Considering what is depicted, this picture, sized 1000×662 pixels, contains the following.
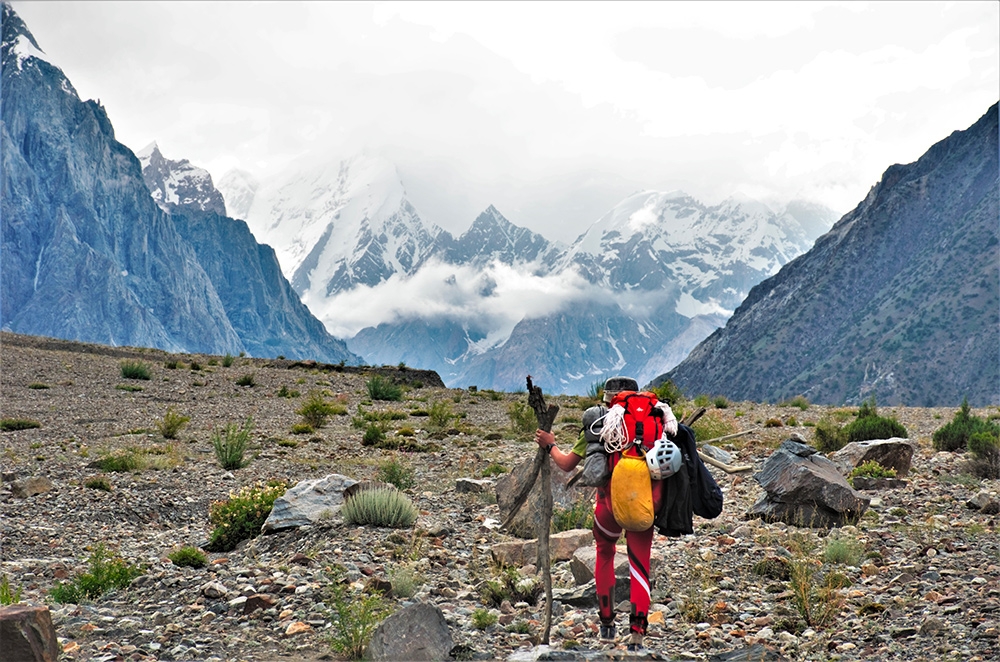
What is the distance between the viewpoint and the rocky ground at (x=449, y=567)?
8.00 meters

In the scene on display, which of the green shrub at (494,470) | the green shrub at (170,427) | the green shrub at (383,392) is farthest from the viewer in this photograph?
the green shrub at (383,392)

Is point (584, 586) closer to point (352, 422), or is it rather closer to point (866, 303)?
point (352, 422)

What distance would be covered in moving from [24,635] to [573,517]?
8319mm

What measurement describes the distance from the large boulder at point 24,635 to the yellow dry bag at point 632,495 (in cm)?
558

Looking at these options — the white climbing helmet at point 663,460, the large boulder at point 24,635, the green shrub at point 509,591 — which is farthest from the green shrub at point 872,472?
the large boulder at point 24,635

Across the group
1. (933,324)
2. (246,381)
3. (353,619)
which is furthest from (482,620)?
(933,324)

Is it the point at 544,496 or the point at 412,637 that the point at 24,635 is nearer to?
the point at 412,637

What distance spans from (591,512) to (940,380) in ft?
522

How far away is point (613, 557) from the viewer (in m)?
7.46

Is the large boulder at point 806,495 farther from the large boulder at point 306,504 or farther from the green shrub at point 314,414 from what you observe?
the green shrub at point 314,414

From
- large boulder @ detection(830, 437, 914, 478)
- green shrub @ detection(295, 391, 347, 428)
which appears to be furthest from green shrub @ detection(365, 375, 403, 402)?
large boulder @ detection(830, 437, 914, 478)

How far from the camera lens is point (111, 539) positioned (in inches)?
496

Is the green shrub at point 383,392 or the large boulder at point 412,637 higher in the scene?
the green shrub at point 383,392

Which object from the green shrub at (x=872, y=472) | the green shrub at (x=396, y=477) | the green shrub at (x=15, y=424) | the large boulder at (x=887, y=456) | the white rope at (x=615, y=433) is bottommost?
the green shrub at (x=872, y=472)
